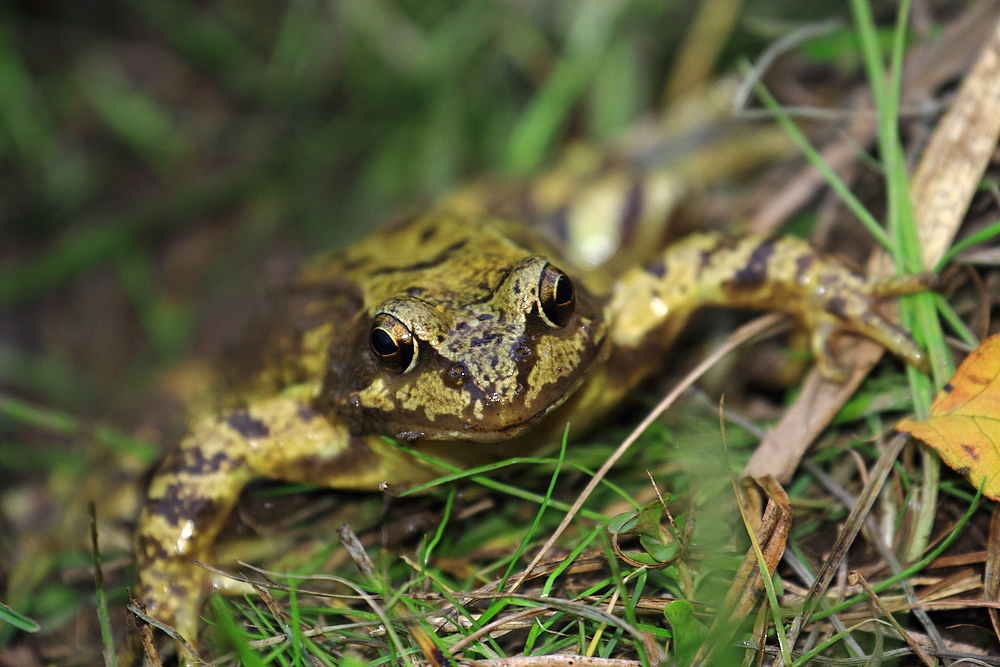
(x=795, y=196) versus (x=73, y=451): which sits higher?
(x=795, y=196)

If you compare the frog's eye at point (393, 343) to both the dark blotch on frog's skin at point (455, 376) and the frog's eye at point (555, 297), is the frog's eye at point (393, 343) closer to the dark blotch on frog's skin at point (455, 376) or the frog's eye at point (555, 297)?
the dark blotch on frog's skin at point (455, 376)

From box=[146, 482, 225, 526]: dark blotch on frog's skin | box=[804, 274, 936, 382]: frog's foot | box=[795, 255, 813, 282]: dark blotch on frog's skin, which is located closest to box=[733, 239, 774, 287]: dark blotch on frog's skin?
box=[795, 255, 813, 282]: dark blotch on frog's skin

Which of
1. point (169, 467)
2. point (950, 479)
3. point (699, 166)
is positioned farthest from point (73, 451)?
point (950, 479)

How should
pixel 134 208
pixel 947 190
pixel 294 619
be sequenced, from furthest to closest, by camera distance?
pixel 134 208
pixel 947 190
pixel 294 619

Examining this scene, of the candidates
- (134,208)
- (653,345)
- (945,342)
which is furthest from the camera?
(134,208)

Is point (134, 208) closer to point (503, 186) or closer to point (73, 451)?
point (73, 451)

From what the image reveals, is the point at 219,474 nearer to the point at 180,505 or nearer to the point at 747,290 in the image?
the point at 180,505

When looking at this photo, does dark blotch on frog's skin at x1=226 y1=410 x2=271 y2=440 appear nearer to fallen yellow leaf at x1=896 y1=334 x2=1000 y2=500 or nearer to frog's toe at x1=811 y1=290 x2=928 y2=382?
frog's toe at x1=811 y1=290 x2=928 y2=382

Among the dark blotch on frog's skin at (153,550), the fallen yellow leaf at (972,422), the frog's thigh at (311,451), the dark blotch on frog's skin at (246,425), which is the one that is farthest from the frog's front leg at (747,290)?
the dark blotch on frog's skin at (153,550)
